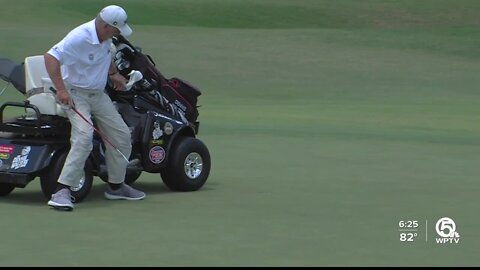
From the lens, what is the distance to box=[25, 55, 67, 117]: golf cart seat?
9594 mm

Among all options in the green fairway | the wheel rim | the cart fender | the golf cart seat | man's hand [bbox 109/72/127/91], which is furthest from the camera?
the wheel rim

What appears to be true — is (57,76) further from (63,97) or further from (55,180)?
(55,180)

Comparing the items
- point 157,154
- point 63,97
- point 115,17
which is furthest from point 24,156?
point 115,17

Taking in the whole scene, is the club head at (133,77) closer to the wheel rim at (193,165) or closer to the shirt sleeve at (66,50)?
the shirt sleeve at (66,50)

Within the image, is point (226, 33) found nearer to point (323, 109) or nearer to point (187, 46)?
point (187, 46)

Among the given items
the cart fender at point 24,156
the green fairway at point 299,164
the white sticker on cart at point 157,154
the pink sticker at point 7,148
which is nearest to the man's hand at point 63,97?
the cart fender at point 24,156

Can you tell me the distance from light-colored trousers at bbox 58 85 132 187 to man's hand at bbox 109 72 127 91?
31 centimetres

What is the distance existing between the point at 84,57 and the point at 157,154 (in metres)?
1.58

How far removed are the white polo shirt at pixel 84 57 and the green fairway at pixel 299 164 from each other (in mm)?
1138

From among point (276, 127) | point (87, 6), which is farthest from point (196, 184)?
point (87, 6)

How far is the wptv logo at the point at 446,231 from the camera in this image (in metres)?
7.90

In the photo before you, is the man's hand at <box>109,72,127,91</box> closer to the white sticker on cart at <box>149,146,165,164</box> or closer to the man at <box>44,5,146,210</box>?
the man at <box>44,5,146,210</box>

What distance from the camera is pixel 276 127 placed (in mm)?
17109

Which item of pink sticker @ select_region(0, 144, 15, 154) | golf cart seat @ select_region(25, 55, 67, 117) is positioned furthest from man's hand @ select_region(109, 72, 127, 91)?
pink sticker @ select_region(0, 144, 15, 154)
